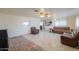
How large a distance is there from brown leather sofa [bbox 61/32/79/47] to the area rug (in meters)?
0.48

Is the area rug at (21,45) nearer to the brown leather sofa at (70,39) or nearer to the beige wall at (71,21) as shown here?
the brown leather sofa at (70,39)

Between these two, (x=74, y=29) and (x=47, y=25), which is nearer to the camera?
(x=74, y=29)

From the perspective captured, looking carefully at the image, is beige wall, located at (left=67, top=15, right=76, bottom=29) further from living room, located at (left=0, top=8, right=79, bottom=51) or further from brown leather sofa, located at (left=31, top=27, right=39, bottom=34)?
brown leather sofa, located at (left=31, top=27, right=39, bottom=34)

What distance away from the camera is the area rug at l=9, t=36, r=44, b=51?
Result: 6.03 ft

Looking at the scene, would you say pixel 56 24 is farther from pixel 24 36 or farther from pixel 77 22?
pixel 24 36

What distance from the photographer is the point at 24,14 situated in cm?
183

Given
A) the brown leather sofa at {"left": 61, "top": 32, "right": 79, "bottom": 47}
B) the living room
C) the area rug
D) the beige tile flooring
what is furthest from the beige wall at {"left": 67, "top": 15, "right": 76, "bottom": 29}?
the area rug

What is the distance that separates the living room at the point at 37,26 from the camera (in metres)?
1.81

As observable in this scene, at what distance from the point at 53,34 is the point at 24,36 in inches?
23.5

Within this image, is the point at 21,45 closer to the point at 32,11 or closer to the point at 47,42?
the point at 47,42

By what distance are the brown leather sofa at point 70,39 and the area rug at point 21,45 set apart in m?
0.48
